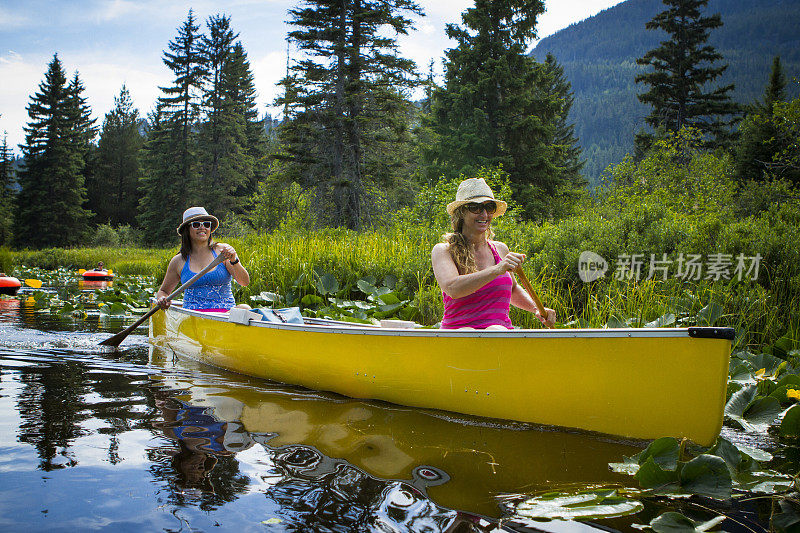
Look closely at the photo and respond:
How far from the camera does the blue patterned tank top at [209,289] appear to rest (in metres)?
5.09

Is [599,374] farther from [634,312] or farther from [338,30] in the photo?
[338,30]

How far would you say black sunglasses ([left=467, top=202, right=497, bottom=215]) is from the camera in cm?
330

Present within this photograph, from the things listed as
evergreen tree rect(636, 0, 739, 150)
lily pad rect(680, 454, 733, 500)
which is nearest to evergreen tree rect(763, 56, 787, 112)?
evergreen tree rect(636, 0, 739, 150)

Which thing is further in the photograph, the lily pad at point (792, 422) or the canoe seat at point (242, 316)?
the canoe seat at point (242, 316)

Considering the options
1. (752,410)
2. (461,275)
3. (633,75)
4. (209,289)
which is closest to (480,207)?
(461,275)

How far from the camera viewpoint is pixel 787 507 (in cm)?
199

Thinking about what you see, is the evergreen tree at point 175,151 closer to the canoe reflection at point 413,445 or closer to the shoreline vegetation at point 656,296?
the shoreline vegetation at point 656,296

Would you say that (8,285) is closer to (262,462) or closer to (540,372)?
(262,462)

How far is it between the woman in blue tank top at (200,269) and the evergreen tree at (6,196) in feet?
113

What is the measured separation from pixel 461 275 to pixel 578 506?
1.46m

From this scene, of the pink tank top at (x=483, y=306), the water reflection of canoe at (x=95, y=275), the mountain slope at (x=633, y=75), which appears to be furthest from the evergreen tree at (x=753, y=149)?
the mountain slope at (x=633, y=75)

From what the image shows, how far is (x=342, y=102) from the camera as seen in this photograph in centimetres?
1747

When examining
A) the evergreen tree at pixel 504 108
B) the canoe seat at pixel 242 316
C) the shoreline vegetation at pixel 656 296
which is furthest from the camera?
the evergreen tree at pixel 504 108

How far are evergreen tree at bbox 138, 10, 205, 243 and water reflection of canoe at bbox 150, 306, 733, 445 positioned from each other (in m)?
30.4
